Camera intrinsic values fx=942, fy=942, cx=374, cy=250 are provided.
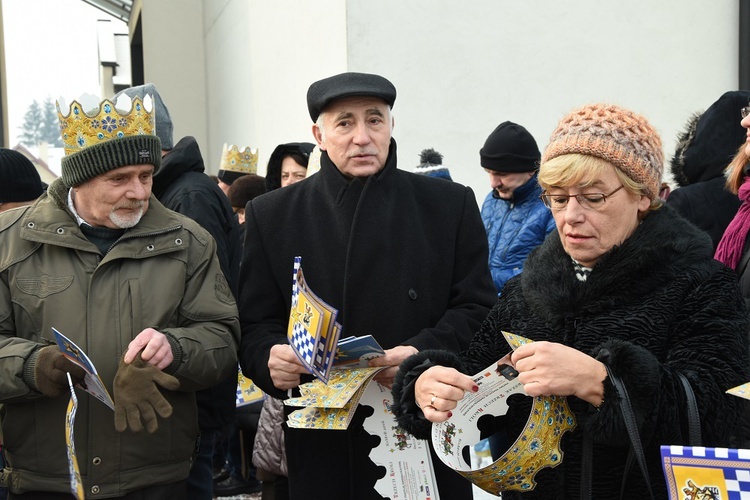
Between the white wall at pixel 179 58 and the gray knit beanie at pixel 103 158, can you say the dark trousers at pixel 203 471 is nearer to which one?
the gray knit beanie at pixel 103 158

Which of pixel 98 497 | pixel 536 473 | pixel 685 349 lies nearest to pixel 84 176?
pixel 98 497

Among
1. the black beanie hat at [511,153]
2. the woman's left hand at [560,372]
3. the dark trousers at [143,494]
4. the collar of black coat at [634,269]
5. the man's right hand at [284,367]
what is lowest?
the dark trousers at [143,494]

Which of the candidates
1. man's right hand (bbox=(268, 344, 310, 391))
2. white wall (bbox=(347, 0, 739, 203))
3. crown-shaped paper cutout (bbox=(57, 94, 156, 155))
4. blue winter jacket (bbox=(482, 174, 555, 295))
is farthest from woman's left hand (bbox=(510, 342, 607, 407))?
white wall (bbox=(347, 0, 739, 203))

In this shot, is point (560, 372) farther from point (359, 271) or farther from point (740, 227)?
point (740, 227)

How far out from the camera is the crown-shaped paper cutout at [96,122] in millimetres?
3309

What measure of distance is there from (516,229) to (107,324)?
314 centimetres

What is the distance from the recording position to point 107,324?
3.13 metres

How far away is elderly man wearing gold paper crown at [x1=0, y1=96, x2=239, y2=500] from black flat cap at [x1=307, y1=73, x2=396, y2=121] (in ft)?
2.11

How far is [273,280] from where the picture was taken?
3307 mm

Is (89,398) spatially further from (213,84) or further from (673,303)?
(213,84)

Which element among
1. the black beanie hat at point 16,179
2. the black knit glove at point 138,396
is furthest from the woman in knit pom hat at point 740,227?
the black beanie hat at point 16,179

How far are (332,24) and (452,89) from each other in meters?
1.29

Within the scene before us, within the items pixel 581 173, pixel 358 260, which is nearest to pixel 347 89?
pixel 358 260

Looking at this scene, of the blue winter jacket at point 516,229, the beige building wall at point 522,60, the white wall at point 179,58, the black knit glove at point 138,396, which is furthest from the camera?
the white wall at point 179,58
